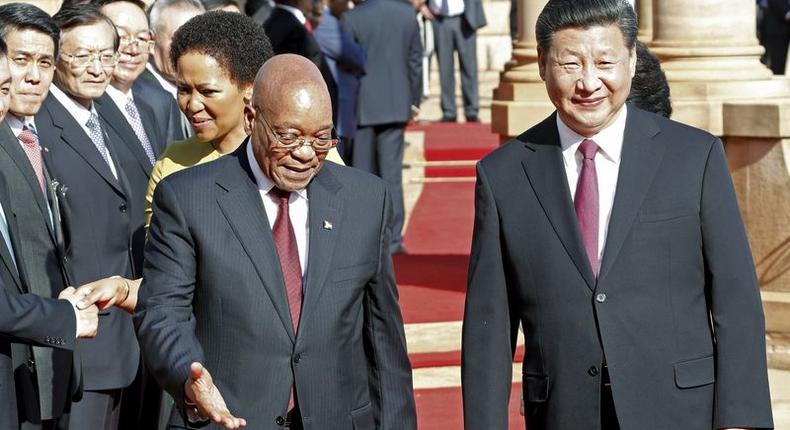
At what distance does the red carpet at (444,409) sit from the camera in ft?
25.2

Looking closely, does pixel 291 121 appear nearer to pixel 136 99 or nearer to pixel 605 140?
pixel 605 140

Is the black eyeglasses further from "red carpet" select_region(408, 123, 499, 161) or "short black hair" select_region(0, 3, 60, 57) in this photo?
"red carpet" select_region(408, 123, 499, 161)

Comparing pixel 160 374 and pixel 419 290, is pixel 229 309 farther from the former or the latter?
pixel 419 290

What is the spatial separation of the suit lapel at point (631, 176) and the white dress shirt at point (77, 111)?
245 cm

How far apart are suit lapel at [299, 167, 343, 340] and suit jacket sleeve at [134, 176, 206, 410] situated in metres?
0.29

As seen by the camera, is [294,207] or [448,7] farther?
[448,7]

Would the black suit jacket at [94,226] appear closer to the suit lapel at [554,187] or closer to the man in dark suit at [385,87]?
the suit lapel at [554,187]

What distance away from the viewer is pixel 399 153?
1247 cm

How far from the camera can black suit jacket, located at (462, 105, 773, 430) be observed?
4.17 metres

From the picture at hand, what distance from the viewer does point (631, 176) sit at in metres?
4.23

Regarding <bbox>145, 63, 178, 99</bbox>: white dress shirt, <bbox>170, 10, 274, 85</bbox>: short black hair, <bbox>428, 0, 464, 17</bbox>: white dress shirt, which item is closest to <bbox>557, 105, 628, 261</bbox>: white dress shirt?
<bbox>170, 10, 274, 85</bbox>: short black hair

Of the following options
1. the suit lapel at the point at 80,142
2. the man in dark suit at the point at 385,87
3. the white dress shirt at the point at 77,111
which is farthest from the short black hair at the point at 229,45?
the man in dark suit at the point at 385,87

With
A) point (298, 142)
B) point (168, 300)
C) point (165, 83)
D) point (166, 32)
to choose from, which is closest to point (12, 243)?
point (168, 300)

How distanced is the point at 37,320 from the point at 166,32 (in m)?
2.90
